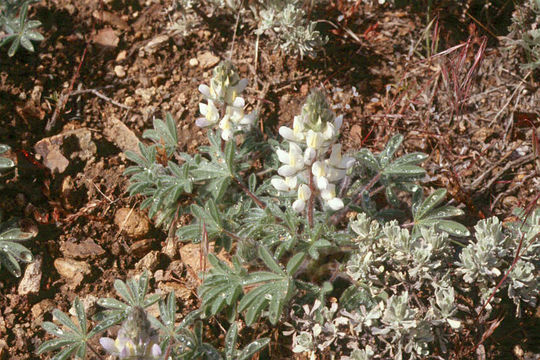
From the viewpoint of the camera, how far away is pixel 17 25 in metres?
3.40

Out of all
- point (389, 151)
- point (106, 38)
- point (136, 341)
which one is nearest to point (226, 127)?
point (389, 151)

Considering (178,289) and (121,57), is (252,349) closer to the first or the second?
(178,289)

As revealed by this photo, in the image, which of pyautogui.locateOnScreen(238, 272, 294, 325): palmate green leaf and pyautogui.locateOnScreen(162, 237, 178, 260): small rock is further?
pyautogui.locateOnScreen(162, 237, 178, 260): small rock

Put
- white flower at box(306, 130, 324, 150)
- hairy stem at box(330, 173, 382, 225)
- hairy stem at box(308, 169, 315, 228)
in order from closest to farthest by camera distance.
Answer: white flower at box(306, 130, 324, 150), hairy stem at box(308, 169, 315, 228), hairy stem at box(330, 173, 382, 225)

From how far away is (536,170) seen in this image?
335 cm

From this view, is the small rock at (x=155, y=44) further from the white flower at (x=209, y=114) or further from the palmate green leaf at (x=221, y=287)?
the palmate green leaf at (x=221, y=287)

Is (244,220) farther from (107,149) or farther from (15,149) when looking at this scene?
(15,149)

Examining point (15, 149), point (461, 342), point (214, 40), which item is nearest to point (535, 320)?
point (461, 342)

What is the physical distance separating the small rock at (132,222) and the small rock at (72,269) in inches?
11.9

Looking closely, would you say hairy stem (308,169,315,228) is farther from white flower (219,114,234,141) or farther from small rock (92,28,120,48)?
small rock (92,28,120,48)

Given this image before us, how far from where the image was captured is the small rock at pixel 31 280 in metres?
3.06

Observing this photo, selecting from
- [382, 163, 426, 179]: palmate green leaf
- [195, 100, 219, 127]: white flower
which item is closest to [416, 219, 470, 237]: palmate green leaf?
[382, 163, 426, 179]: palmate green leaf

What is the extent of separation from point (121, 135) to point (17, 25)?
898 millimetres

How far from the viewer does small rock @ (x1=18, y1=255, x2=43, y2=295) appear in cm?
306
